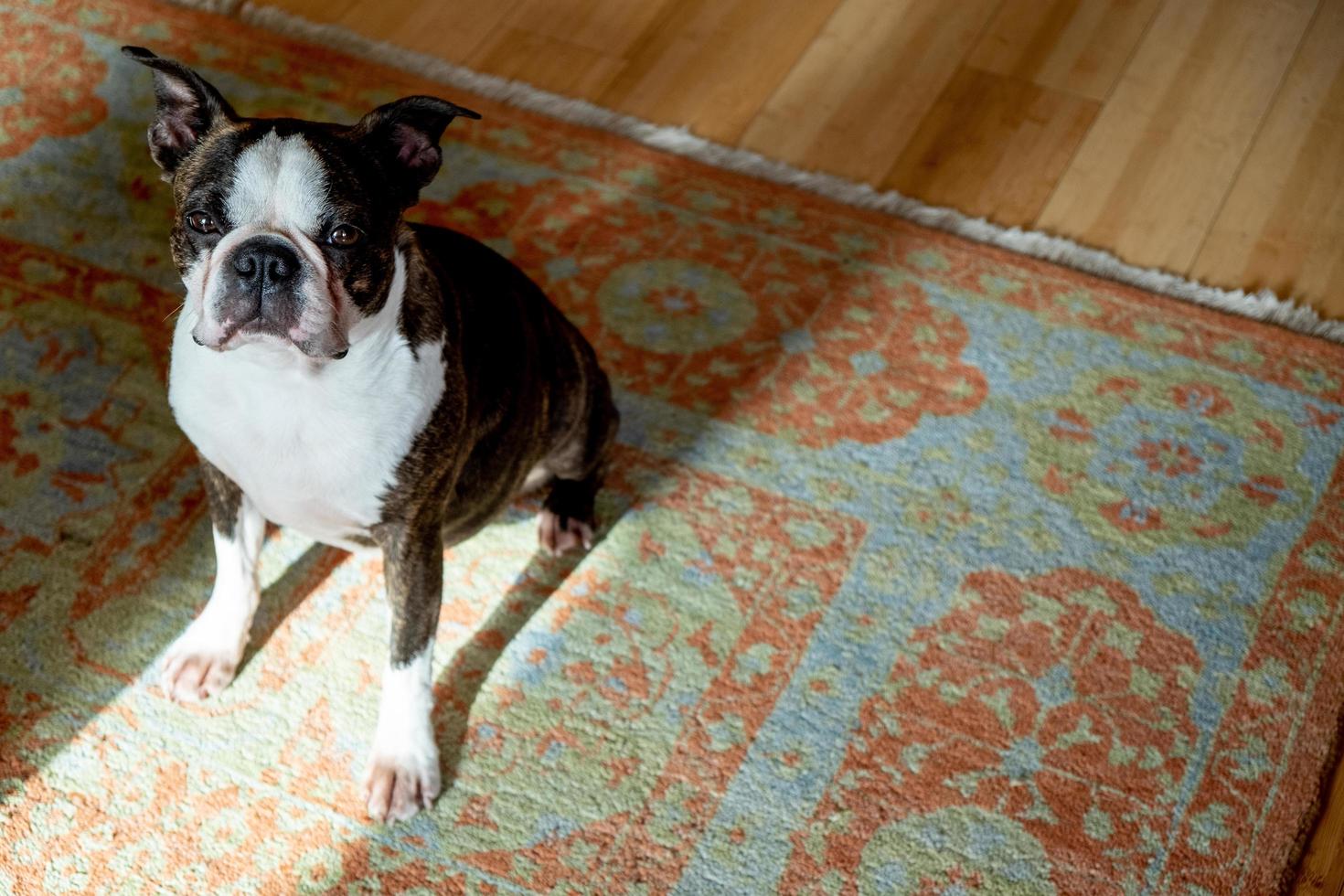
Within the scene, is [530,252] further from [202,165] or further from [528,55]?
[202,165]

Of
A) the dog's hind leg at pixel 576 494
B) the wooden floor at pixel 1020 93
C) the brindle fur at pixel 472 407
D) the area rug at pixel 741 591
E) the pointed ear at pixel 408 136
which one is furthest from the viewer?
the wooden floor at pixel 1020 93

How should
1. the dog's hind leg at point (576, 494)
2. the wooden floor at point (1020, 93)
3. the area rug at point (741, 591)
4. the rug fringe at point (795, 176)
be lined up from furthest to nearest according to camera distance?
Answer: the wooden floor at point (1020, 93) → the rug fringe at point (795, 176) → the dog's hind leg at point (576, 494) → the area rug at point (741, 591)

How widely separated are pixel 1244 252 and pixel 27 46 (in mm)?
3071

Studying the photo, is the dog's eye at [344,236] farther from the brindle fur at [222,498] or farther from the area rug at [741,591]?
the area rug at [741,591]

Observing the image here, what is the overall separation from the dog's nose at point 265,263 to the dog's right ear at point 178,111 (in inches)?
8.9

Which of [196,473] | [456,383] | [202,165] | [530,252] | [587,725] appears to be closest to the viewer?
[202,165]

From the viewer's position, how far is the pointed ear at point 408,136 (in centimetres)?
188

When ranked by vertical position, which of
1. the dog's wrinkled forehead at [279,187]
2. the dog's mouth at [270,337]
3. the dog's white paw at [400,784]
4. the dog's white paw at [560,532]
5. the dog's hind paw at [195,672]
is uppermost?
the dog's wrinkled forehead at [279,187]

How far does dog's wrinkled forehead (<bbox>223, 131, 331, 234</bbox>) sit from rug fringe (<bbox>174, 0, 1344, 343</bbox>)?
5.92ft

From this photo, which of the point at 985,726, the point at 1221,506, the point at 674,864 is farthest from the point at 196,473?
the point at 1221,506

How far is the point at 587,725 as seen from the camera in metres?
2.38

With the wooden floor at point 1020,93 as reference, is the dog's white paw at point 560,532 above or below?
below

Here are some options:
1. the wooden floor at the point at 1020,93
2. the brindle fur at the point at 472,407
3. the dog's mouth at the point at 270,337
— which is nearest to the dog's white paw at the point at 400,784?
the brindle fur at the point at 472,407

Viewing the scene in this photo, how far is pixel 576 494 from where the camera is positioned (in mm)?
2617
